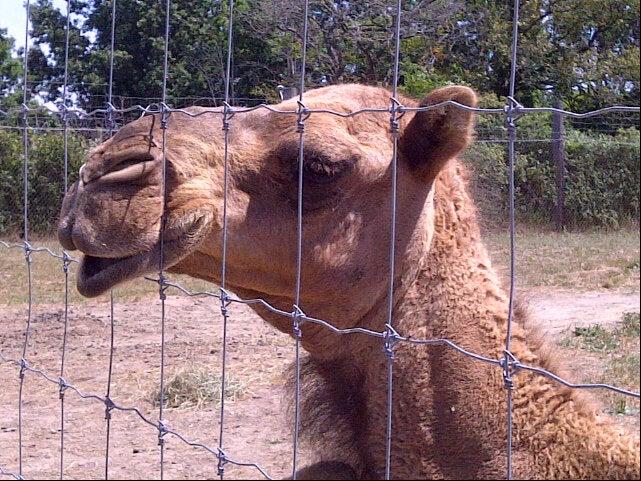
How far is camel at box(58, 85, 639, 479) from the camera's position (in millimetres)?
2814

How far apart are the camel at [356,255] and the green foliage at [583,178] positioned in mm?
258

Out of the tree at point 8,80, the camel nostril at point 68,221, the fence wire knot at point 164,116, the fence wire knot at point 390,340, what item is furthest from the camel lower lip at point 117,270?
the tree at point 8,80

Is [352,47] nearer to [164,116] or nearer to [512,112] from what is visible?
[164,116]

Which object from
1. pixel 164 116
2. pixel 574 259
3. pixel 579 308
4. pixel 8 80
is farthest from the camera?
pixel 8 80

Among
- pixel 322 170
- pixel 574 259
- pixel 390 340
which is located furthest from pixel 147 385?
pixel 574 259

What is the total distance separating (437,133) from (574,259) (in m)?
0.59

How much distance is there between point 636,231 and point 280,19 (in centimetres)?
209

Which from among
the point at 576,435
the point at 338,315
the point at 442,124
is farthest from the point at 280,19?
the point at 576,435

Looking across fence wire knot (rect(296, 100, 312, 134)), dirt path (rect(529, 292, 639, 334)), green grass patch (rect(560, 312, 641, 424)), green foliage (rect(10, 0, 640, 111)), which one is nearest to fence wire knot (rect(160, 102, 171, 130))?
fence wire knot (rect(296, 100, 312, 134))

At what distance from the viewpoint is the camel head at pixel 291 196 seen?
9.58 feet

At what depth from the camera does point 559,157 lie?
2.57 metres

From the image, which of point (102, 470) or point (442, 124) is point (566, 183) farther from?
point (102, 470)

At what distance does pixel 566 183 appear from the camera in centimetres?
251

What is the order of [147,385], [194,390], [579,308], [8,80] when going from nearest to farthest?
[579,308]
[194,390]
[147,385]
[8,80]
